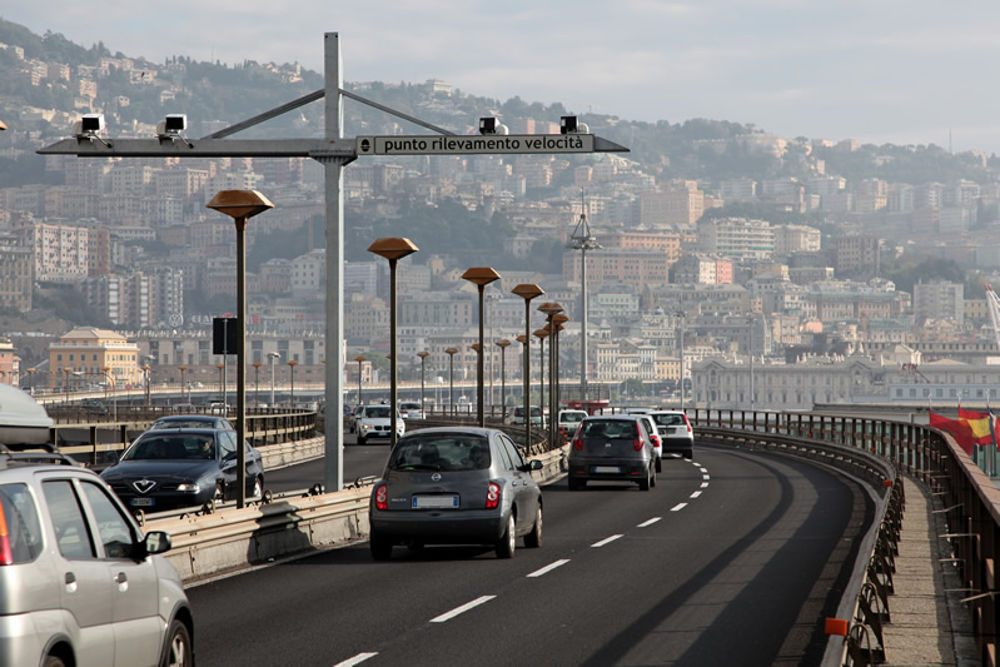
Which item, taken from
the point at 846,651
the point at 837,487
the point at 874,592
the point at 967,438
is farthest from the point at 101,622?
the point at 967,438

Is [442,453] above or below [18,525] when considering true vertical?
below

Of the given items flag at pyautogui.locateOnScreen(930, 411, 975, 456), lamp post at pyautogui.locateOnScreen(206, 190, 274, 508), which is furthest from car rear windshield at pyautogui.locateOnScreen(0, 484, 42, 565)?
flag at pyautogui.locateOnScreen(930, 411, 975, 456)

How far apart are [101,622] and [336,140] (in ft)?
49.3

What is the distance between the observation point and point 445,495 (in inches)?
687

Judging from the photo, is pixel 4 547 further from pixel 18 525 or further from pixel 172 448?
pixel 172 448

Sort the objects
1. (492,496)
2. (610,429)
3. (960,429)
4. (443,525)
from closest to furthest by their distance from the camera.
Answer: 1. (443,525)
2. (492,496)
3. (610,429)
4. (960,429)

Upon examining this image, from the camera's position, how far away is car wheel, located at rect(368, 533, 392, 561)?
17.8 m

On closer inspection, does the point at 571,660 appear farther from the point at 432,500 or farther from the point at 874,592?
the point at 432,500

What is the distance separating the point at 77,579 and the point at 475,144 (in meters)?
15.2

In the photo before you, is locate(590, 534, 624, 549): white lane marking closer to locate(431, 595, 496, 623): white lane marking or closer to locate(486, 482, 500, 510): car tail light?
locate(486, 482, 500, 510): car tail light

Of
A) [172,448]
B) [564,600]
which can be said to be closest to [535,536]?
[564,600]

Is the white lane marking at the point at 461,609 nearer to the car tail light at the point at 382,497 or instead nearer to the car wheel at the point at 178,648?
the car tail light at the point at 382,497

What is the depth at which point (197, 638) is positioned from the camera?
11875mm

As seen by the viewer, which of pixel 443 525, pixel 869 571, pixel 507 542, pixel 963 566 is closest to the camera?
pixel 869 571
